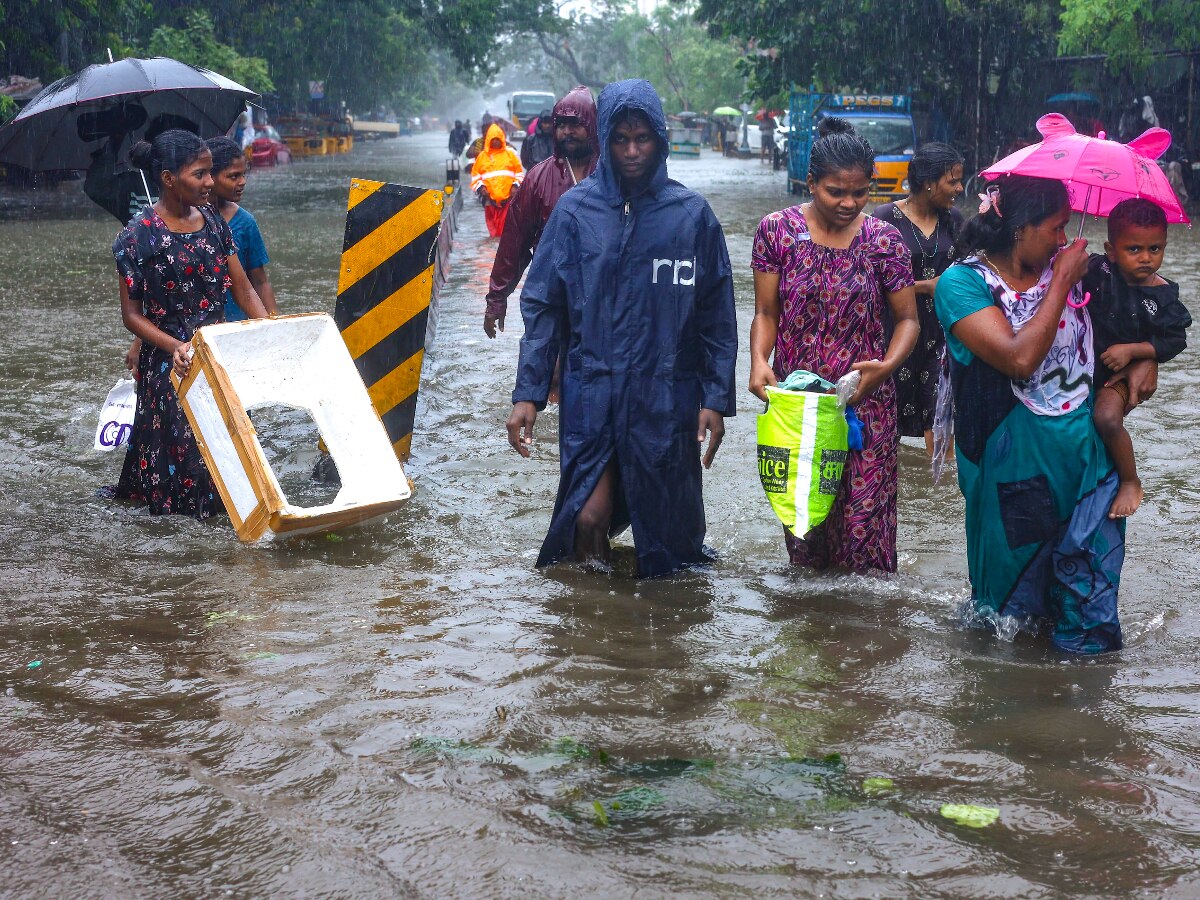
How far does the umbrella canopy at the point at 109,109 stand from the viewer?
23.8 ft

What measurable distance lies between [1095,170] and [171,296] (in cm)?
350

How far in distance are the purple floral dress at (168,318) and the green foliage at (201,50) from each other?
24.2m

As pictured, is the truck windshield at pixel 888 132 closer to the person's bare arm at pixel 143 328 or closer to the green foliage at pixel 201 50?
the green foliage at pixel 201 50

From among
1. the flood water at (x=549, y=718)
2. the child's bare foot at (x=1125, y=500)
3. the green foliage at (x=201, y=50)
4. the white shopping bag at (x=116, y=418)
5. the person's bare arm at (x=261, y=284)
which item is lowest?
the flood water at (x=549, y=718)

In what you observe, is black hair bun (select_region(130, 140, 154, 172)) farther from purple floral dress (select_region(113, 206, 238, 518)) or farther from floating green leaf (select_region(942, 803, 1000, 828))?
floating green leaf (select_region(942, 803, 1000, 828))

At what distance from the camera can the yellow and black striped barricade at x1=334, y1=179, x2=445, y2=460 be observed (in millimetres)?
6160

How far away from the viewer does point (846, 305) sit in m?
4.40

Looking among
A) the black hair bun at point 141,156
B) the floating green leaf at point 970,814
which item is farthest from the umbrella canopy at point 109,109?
the floating green leaf at point 970,814

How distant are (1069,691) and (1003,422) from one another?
2.51 feet

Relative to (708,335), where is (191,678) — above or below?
below

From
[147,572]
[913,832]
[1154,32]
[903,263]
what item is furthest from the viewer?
[1154,32]

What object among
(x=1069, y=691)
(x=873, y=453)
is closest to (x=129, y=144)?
(x=873, y=453)

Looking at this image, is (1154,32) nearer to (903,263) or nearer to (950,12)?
(950,12)

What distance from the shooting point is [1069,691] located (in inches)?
145
